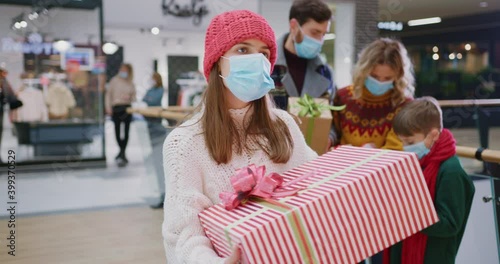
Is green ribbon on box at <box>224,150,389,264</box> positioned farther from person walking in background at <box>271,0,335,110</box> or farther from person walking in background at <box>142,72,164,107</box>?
person walking in background at <box>142,72,164,107</box>

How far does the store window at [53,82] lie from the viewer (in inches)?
301

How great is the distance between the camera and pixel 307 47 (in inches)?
97.7

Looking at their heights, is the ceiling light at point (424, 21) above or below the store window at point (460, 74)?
above

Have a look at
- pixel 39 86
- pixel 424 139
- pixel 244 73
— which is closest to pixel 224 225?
pixel 244 73

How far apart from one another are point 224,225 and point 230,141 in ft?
0.99

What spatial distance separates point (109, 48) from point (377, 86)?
21.4 ft

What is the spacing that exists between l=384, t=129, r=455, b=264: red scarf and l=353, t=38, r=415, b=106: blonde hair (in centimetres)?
44

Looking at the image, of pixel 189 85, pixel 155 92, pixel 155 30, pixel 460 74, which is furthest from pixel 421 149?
pixel 460 74

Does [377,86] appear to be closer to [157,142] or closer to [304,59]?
[304,59]

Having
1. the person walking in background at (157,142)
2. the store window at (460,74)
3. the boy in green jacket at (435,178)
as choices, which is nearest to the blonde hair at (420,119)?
the boy in green jacket at (435,178)

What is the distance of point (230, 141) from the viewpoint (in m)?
1.31

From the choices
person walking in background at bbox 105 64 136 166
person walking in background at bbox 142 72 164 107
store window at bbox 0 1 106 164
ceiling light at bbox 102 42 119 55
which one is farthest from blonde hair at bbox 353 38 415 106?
store window at bbox 0 1 106 164

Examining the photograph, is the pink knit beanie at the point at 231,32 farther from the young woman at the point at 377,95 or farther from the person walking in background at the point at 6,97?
the person walking in background at the point at 6,97

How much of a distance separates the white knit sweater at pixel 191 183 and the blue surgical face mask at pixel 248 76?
0.23 feet
